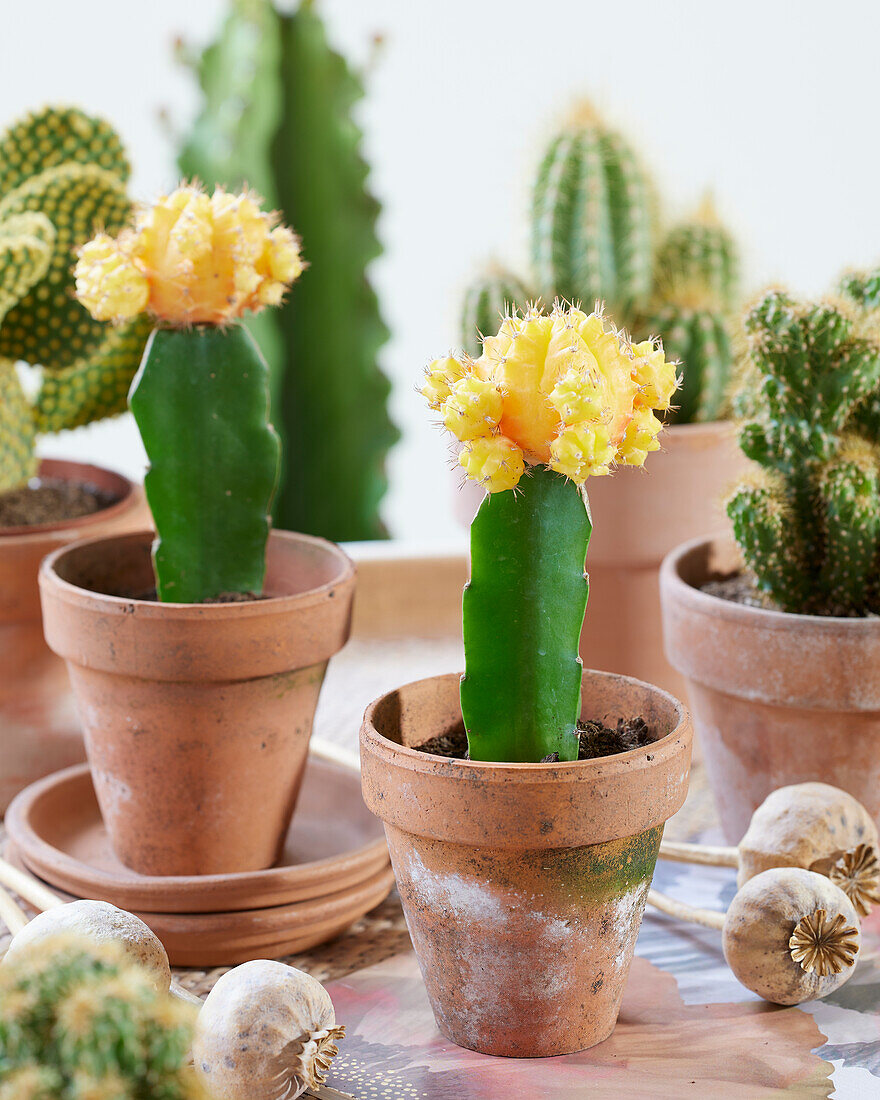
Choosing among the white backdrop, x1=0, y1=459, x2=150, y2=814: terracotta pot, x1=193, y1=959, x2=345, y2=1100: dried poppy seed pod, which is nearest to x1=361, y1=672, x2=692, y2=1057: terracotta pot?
x1=193, y1=959, x2=345, y2=1100: dried poppy seed pod

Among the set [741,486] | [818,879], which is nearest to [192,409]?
[741,486]

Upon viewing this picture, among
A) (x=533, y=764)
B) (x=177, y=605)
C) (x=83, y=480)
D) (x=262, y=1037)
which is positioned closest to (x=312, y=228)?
(x=83, y=480)

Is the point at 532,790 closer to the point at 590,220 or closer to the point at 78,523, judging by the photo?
the point at 78,523

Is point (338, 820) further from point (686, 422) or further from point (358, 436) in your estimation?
point (358, 436)

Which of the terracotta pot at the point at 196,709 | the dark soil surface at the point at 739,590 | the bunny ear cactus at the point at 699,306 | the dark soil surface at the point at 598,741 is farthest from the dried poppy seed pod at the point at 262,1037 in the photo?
the bunny ear cactus at the point at 699,306

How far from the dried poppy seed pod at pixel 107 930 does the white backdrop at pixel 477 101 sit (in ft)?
4.11

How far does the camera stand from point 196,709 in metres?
0.99

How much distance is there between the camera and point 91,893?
3.23 feet

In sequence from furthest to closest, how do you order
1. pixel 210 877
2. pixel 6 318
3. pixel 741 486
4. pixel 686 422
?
pixel 686 422, pixel 6 318, pixel 741 486, pixel 210 877

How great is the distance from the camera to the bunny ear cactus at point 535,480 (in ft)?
2.44

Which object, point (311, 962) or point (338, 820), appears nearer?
point (311, 962)

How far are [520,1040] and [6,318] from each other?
94cm

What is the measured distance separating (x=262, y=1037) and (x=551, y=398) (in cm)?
39

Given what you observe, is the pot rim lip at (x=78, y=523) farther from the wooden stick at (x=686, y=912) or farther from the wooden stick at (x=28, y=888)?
the wooden stick at (x=686, y=912)
